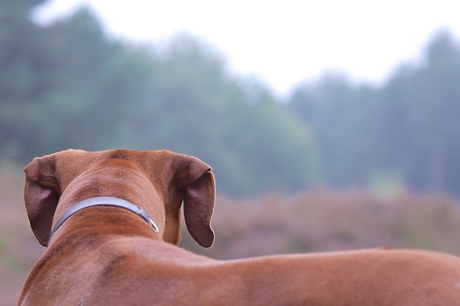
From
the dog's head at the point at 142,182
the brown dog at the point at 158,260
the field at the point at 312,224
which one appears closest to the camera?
the brown dog at the point at 158,260

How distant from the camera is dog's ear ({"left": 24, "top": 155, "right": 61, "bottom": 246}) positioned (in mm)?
4078

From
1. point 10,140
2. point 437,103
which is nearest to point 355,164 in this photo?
point 437,103

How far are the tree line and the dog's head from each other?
3719 centimetres

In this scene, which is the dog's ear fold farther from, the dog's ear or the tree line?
the tree line

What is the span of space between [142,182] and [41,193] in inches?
25.2

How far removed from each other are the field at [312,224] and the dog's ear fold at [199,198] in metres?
16.2

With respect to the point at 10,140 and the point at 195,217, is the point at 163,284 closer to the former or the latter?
the point at 195,217

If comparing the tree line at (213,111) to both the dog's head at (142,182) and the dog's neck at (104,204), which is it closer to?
the dog's head at (142,182)

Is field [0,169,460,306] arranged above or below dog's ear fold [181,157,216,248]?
below

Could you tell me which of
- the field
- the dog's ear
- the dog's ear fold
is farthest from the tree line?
the dog's ear fold

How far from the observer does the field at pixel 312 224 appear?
75.0 ft

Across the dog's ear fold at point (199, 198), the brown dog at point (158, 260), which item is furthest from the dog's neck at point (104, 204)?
the dog's ear fold at point (199, 198)

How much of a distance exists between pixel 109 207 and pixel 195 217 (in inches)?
30.6

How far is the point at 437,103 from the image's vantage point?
82.8 meters
